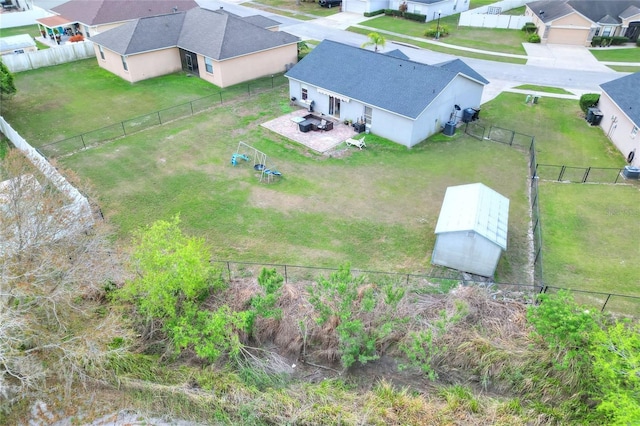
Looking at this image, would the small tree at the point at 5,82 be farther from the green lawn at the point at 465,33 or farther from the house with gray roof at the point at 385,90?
the green lawn at the point at 465,33

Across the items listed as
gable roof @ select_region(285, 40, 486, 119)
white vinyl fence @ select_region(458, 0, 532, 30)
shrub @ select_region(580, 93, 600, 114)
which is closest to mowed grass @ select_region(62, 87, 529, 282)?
gable roof @ select_region(285, 40, 486, 119)

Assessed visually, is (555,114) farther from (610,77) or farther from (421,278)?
(421,278)

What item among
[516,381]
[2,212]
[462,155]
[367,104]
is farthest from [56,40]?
[516,381]

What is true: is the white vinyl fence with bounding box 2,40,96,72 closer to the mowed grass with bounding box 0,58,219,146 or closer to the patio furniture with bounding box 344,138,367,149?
the mowed grass with bounding box 0,58,219,146

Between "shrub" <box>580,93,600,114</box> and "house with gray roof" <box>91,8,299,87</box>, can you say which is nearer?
"shrub" <box>580,93,600,114</box>

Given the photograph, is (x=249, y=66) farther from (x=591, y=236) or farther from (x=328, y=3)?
(x=328, y=3)

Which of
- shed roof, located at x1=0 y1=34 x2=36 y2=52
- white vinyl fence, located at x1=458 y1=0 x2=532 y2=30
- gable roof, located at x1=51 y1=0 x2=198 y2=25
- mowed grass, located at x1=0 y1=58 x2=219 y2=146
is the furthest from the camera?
white vinyl fence, located at x1=458 y1=0 x2=532 y2=30

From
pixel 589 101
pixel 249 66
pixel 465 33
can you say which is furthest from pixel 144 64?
pixel 465 33

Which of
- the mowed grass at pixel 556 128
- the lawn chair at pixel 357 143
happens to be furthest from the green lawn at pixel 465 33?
the lawn chair at pixel 357 143
